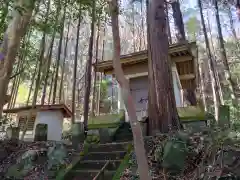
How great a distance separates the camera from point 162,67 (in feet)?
21.7

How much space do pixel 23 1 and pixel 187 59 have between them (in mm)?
7477

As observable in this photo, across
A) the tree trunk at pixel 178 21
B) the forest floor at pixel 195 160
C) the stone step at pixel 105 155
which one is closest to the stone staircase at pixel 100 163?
the stone step at pixel 105 155

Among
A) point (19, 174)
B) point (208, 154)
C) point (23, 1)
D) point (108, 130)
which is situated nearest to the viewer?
point (23, 1)

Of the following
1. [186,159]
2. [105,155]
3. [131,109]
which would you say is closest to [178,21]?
[105,155]

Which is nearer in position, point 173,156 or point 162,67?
point 173,156

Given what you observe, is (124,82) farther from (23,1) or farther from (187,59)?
(187,59)

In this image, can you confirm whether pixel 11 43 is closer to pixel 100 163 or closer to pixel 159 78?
pixel 100 163

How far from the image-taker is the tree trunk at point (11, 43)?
2695 mm

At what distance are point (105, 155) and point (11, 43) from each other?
375cm

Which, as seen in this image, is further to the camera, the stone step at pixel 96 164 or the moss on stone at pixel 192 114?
Answer: the moss on stone at pixel 192 114

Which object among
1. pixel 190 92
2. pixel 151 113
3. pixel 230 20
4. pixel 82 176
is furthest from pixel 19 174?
pixel 230 20

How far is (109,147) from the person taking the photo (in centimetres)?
621

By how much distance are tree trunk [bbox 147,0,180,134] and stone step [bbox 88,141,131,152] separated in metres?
0.75

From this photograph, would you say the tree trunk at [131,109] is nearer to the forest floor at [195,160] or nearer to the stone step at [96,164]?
the forest floor at [195,160]
